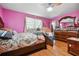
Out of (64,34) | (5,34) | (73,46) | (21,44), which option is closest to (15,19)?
(5,34)

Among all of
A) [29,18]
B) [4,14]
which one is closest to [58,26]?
[29,18]

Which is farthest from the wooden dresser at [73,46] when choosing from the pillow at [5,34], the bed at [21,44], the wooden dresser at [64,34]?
the pillow at [5,34]

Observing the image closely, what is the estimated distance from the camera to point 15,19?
6.34 feet

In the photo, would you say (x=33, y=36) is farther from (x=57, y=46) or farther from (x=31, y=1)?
(x=31, y=1)

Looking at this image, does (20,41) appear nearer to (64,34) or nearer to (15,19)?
(15,19)

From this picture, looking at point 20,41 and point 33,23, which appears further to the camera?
point 33,23

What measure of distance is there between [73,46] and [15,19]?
3.41 ft

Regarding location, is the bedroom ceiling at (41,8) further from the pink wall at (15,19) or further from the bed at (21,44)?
the bed at (21,44)

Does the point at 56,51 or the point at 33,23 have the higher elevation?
the point at 33,23

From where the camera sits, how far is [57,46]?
1.96 m

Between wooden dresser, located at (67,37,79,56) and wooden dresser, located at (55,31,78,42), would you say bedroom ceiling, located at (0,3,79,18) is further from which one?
wooden dresser, located at (67,37,79,56)

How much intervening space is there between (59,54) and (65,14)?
665mm

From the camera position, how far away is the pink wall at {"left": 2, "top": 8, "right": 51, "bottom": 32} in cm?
190

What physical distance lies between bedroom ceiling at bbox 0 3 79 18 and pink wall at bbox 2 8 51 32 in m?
0.07
